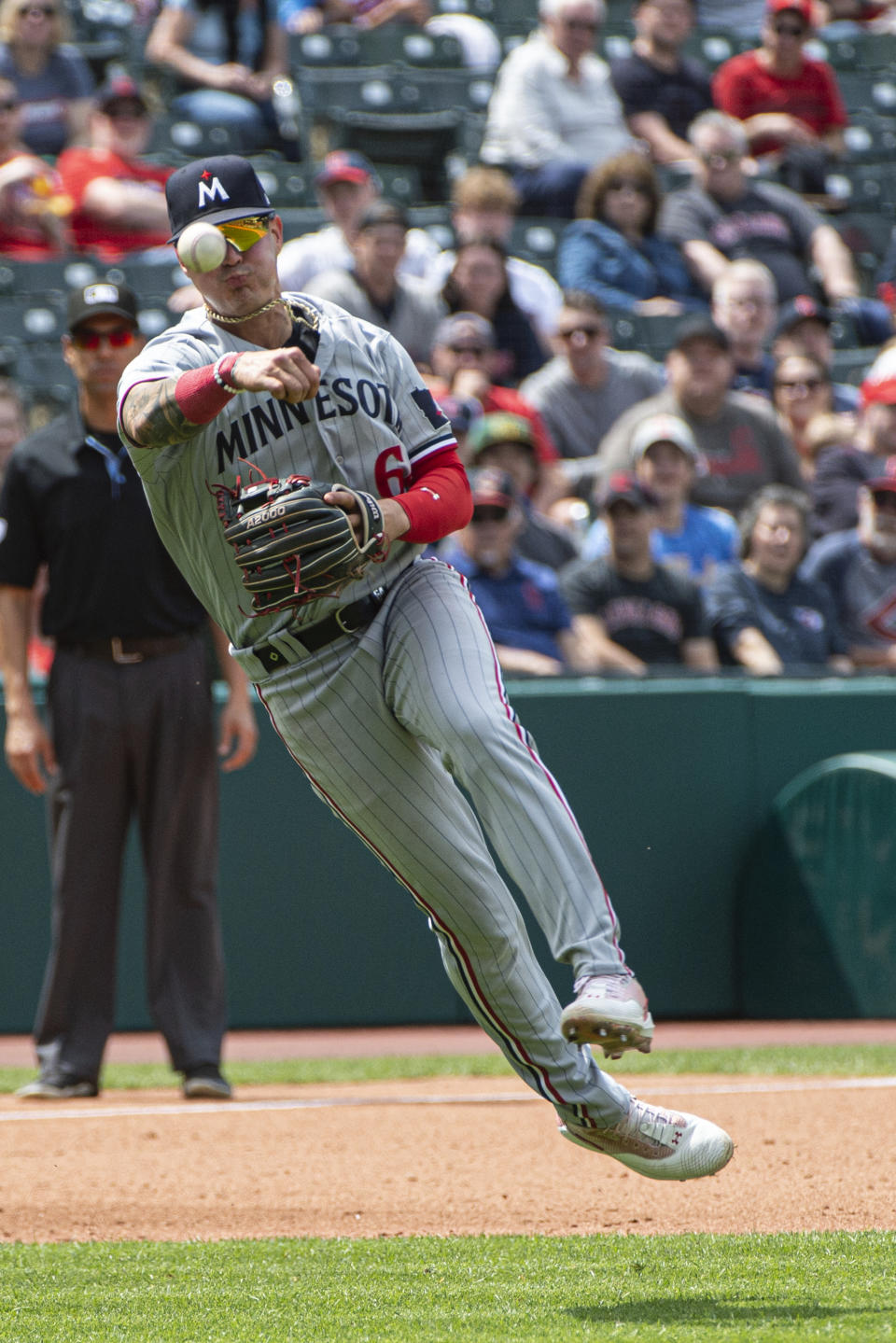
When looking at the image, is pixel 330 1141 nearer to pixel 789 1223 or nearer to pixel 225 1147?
pixel 225 1147

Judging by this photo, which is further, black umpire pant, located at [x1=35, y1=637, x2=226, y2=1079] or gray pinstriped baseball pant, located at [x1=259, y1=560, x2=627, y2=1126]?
black umpire pant, located at [x1=35, y1=637, x2=226, y2=1079]

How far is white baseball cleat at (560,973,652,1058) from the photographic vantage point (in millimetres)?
2787

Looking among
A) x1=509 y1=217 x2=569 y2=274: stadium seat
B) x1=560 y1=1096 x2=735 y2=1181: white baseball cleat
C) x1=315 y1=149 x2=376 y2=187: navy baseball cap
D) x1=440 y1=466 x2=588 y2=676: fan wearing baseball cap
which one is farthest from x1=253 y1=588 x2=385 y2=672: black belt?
x1=509 y1=217 x2=569 y2=274: stadium seat

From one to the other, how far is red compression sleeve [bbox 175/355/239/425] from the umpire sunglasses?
28 centimetres

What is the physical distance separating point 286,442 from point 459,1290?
4.92 feet

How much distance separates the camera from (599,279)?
1063 centimetres

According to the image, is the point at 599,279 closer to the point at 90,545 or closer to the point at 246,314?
the point at 90,545

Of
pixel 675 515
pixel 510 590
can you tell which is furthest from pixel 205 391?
pixel 675 515

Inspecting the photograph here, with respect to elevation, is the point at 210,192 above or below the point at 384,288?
above

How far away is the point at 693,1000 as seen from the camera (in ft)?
23.8

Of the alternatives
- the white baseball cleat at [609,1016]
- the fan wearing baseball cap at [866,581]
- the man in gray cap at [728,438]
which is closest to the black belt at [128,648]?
the white baseball cleat at [609,1016]

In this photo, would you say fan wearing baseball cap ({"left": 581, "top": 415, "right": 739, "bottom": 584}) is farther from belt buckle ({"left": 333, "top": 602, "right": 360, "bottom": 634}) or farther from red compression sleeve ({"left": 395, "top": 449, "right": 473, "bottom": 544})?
belt buckle ({"left": 333, "top": 602, "right": 360, "bottom": 634})

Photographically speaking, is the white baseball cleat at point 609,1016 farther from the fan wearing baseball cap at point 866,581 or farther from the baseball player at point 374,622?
the fan wearing baseball cap at point 866,581

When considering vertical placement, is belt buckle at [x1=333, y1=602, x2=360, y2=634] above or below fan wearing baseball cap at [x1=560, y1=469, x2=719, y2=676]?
above
